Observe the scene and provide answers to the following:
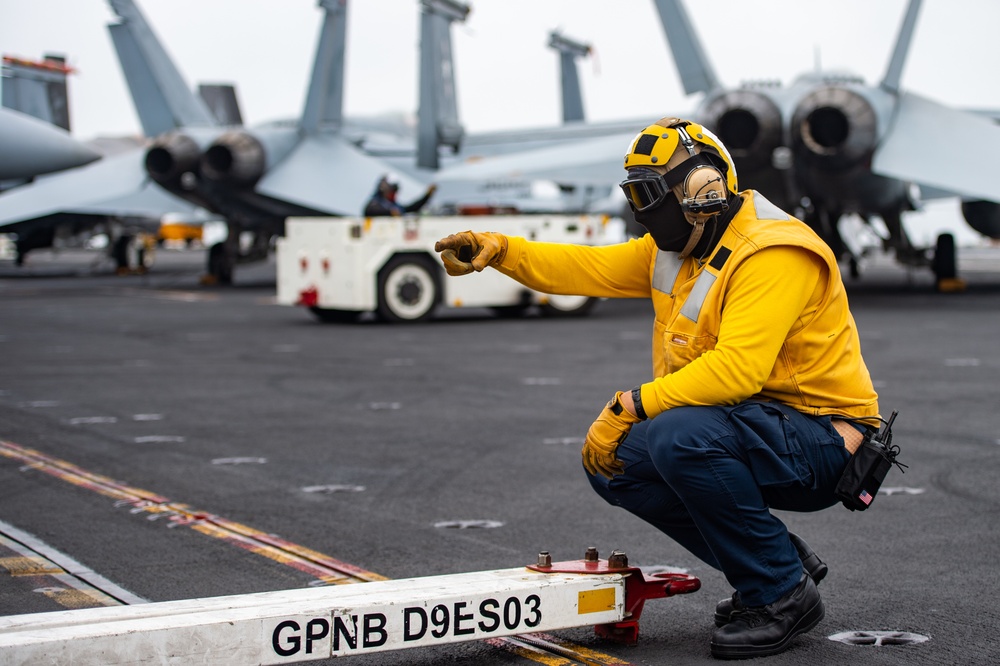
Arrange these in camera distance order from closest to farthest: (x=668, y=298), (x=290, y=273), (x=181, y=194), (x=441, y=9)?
(x=668, y=298) < (x=290, y=273) < (x=181, y=194) < (x=441, y=9)

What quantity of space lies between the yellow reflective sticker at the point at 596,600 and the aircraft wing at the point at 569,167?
1724cm

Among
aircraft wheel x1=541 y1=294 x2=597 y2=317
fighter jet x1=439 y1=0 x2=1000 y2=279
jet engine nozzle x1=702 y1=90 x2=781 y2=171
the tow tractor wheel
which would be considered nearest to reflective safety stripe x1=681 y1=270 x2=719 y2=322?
the tow tractor wheel

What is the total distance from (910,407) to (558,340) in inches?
246

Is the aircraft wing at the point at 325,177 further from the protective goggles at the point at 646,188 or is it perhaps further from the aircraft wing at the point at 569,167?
the protective goggles at the point at 646,188

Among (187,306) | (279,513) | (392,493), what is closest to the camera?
(279,513)

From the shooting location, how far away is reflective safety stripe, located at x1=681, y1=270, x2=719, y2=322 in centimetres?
367

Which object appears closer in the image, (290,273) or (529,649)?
(529,649)

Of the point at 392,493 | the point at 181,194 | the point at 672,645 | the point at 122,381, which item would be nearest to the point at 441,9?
the point at 181,194

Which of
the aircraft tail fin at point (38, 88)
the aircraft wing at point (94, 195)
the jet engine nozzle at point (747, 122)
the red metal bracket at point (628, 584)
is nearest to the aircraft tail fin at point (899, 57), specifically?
the jet engine nozzle at point (747, 122)

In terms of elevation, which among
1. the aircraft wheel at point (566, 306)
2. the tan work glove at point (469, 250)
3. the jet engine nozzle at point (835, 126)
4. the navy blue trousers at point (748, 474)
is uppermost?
the jet engine nozzle at point (835, 126)

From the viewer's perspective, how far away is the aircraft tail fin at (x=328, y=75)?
26.9 meters

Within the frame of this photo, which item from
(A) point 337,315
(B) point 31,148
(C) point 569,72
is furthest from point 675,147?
(C) point 569,72

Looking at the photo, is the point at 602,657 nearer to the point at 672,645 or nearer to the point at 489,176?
the point at 672,645

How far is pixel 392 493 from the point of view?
621 centimetres
